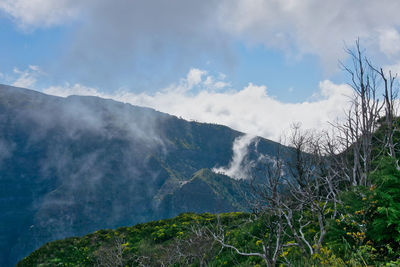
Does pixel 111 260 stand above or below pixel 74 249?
above

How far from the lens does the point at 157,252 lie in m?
17.2

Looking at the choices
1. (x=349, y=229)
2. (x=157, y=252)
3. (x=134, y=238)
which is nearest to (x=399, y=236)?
(x=349, y=229)

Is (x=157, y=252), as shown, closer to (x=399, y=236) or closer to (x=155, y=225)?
(x=155, y=225)

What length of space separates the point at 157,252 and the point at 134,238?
4337 millimetres

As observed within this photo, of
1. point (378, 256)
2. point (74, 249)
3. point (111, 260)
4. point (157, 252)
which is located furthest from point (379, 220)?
point (74, 249)

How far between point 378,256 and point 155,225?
824 inches

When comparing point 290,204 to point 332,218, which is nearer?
point 332,218

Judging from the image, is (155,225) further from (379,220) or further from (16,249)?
(16,249)

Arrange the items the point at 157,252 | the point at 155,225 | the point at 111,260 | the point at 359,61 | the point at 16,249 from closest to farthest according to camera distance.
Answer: the point at 359,61, the point at 111,260, the point at 157,252, the point at 155,225, the point at 16,249

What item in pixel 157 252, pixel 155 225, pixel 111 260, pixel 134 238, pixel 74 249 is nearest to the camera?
pixel 111 260

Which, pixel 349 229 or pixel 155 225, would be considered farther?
pixel 155 225

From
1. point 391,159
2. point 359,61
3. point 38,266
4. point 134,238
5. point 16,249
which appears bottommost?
point 16,249

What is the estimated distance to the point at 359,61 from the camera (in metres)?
8.88

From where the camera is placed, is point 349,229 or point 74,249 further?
point 74,249
